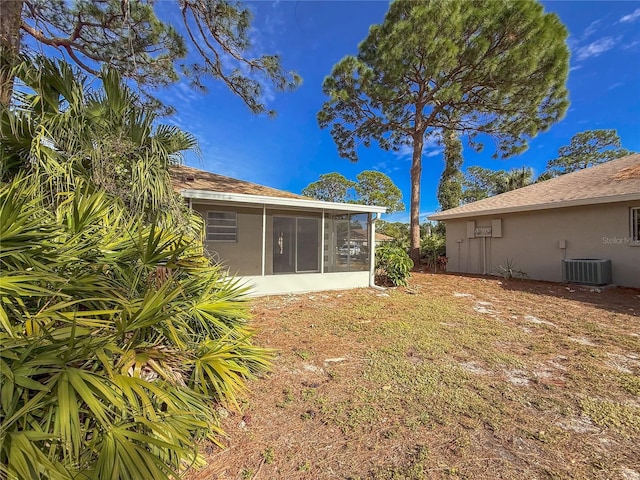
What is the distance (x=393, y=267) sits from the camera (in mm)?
9070

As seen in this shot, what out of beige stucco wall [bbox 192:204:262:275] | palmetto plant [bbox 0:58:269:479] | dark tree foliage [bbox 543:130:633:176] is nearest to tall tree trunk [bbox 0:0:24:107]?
palmetto plant [bbox 0:58:269:479]

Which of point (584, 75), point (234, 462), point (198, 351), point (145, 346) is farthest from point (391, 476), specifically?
point (584, 75)

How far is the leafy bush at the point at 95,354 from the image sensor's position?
1406mm

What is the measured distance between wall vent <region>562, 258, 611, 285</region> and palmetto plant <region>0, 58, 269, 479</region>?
9928 millimetres

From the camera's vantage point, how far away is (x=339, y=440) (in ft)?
7.16

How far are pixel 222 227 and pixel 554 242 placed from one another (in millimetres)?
10996

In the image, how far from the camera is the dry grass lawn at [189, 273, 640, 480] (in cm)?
195

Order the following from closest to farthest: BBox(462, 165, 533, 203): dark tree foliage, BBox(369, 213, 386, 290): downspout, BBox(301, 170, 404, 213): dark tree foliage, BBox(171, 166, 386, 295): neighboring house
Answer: BBox(171, 166, 386, 295): neighboring house, BBox(369, 213, 386, 290): downspout, BBox(462, 165, 533, 203): dark tree foliage, BBox(301, 170, 404, 213): dark tree foliage

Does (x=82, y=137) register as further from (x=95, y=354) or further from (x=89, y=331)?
(x=95, y=354)

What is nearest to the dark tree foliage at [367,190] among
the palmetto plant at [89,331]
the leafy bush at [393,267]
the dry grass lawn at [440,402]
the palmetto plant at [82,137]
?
the leafy bush at [393,267]

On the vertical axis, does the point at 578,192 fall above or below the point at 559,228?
above

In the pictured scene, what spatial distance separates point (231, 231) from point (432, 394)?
7.36 metres

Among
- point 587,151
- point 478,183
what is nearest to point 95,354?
point 478,183

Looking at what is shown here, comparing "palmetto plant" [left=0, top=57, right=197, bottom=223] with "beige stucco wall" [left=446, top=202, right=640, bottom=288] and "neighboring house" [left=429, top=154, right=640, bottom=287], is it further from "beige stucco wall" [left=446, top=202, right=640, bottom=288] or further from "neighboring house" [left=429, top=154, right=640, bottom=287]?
"beige stucco wall" [left=446, top=202, right=640, bottom=288]
